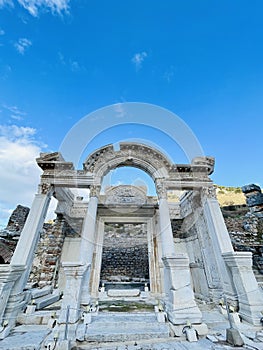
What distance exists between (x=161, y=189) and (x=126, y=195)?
9.08 feet

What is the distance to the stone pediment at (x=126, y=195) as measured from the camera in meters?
8.84

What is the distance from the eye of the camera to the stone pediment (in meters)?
8.84

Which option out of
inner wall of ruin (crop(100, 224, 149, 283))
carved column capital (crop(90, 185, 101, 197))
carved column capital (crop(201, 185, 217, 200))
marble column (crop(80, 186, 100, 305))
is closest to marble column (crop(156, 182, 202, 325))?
marble column (crop(80, 186, 100, 305))

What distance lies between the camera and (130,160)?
7406mm

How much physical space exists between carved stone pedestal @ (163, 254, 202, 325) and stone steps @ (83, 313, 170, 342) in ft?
1.21

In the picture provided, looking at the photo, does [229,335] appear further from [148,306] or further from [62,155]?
[62,155]

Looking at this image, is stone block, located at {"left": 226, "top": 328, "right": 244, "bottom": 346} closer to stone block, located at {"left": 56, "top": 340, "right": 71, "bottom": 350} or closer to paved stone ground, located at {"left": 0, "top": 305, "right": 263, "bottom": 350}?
paved stone ground, located at {"left": 0, "top": 305, "right": 263, "bottom": 350}

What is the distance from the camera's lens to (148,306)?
5246mm

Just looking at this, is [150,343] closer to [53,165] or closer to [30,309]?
[30,309]

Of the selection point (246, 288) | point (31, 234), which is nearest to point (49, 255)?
point (31, 234)

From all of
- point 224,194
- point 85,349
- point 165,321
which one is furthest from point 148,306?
point 224,194

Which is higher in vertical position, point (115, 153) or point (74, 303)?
point (115, 153)

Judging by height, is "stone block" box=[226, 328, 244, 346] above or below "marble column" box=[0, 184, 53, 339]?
below

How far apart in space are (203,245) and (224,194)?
22.6 meters
